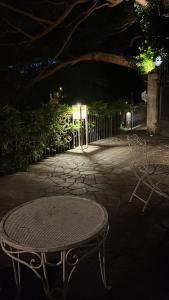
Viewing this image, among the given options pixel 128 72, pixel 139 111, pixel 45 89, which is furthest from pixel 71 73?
pixel 139 111

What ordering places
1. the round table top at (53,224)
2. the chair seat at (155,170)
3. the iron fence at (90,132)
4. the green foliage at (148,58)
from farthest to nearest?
the green foliage at (148,58) < the iron fence at (90,132) < the chair seat at (155,170) < the round table top at (53,224)

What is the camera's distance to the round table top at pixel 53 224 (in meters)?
2.75

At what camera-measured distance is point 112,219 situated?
4906mm

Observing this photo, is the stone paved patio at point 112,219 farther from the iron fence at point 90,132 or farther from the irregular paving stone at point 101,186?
the iron fence at point 90,132

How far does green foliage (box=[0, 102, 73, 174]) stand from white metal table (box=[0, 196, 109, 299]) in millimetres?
4259

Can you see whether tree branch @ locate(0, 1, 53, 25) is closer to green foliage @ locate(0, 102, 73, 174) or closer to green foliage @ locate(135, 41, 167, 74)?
green foliage @ locate(135, 41, 167, 74)

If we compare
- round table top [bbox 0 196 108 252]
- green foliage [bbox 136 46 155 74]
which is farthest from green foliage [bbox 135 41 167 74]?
round table top [bbox 0 196 108 252]

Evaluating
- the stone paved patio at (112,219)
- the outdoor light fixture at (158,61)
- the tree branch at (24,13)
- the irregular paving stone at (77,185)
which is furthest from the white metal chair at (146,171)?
the tree branch at (24,13)

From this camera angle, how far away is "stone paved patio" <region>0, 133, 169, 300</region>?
331cm

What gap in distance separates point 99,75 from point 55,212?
61.7 feet

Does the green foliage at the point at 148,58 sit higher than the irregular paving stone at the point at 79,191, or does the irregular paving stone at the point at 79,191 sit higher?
the green foliage at the point at 148,58

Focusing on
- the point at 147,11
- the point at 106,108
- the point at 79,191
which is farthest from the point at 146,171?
the point at 147,11

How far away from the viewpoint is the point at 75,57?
1458cm

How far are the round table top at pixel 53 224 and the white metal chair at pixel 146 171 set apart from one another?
→ 2.00 m
